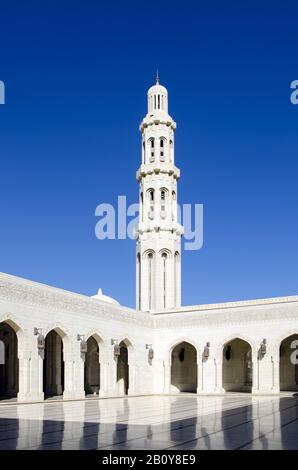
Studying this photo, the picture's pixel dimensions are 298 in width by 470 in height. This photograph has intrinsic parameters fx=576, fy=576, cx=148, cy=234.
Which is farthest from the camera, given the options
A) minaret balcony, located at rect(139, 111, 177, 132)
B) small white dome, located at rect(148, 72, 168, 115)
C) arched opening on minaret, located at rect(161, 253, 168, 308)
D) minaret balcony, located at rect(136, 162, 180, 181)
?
small white dome, located at rect(148, 72, 168, 115)

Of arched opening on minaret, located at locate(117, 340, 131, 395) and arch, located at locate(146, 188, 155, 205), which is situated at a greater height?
arch, located at locate(146, 188, 155, 205)

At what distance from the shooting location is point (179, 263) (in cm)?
3803

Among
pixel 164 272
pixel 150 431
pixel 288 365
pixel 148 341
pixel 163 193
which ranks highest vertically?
pixel 163 193

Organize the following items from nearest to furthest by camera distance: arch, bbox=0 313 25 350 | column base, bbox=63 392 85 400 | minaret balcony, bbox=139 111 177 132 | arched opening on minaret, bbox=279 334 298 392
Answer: arch, bbox=0 313 25 350 → column base, bbox=63 392 85 400 → arched opening on minaret, bbox=279 334 298 392 → minaret balcony, bbox=139 111 177 132

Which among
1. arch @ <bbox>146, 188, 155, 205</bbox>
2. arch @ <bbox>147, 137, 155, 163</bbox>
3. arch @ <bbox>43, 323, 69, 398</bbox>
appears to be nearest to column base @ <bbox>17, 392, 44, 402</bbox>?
arch @ <bbox>43, 323, 69, 398</bbox>

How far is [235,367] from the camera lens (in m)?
32.0

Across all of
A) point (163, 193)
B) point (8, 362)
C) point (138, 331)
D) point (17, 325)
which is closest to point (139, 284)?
point (163, 193)

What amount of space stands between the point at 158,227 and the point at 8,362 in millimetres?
13944

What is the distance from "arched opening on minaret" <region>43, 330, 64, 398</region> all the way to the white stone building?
0.05 meters

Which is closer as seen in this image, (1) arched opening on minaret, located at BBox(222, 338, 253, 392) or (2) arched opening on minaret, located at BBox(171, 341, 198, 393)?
(1) arched opening on minaret, located at BBox(222, 338, 253, 392)

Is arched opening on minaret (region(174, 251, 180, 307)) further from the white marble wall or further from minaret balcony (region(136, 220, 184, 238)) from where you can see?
the white marble wall

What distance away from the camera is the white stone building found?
22750mm

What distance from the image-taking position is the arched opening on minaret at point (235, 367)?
3169cm

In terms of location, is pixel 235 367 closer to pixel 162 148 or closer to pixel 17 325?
pixel 17 325
